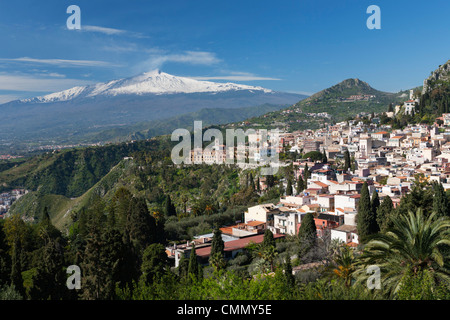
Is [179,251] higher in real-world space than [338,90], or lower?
lower

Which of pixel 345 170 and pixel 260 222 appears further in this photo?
pixel 345 170

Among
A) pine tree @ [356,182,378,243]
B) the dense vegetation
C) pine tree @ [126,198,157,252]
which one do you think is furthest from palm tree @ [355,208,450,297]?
pine tree @ [126,198,157,252]

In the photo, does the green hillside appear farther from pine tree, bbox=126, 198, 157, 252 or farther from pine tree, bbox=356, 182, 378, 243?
pine tree, bbox=126, 198, 157, 252

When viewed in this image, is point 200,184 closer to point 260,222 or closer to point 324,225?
point 260,222

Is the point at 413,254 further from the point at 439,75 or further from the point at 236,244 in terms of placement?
the point at 439,75

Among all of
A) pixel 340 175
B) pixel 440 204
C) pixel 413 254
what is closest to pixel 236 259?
pixel 440 204
